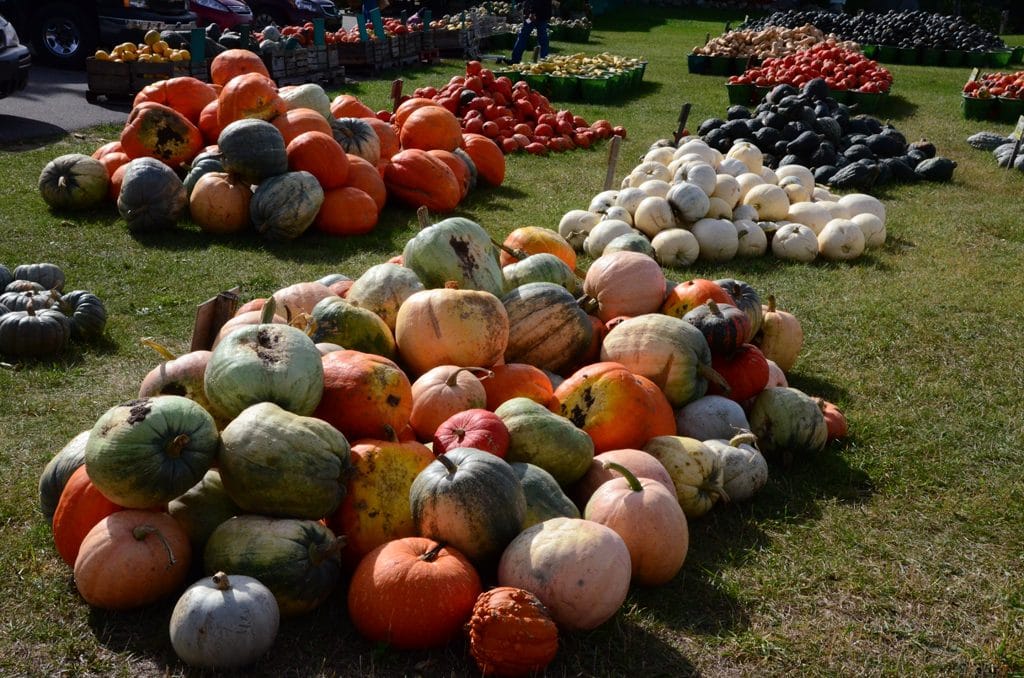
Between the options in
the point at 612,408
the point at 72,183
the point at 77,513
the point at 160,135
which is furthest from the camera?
the point at 160,135

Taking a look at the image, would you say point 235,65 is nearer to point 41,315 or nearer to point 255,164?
point 255,164

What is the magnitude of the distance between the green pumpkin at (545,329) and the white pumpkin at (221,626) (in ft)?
6.14

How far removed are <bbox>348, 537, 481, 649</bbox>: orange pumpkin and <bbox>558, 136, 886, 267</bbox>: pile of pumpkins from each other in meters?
4.23

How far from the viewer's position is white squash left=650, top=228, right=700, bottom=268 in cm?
715

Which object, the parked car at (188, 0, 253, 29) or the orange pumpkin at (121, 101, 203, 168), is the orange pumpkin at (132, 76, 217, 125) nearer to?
the orange pumpkin at (121, 101, 203, 168)

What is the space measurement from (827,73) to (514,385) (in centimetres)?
1387

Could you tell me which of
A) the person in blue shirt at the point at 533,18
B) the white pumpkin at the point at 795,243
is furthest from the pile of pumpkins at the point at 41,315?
the person in blue shirt at the point at 533,18

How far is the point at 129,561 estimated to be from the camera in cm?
292

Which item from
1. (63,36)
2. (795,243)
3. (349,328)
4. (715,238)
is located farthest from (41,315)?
(63,36)

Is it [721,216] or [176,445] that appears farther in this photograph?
[721,216]

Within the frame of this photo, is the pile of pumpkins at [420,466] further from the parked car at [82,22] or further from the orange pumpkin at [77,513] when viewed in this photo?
the parked car at [82,22]

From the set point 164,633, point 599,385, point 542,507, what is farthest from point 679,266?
point 164,633

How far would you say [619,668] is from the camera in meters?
2.90

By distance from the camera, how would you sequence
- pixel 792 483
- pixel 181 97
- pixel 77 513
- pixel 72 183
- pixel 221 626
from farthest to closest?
pixel 181 97, pixel 72 183, pixel 792 483, pixel 77 513, pixel 221 626
